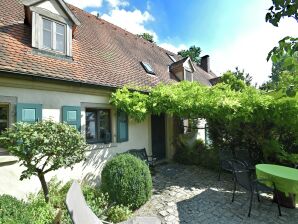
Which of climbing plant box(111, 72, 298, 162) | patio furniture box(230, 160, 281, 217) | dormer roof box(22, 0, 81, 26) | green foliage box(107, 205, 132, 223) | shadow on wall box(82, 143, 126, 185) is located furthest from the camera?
climbing plant box(111, 72, 298, 162)

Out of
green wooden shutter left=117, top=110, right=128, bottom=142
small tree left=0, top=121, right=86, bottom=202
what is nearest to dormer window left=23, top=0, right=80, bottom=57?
green wooden shutter left=117, top=110, right=128, bottom=142

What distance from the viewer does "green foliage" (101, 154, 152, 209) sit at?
5531 millimetres

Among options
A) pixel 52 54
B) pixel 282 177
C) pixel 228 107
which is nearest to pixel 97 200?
pixel 282 177

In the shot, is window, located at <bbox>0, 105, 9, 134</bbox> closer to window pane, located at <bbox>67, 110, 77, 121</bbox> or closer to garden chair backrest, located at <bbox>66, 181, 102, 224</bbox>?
window pane, located at <bbox>67, 110, 77, 121</bbox>

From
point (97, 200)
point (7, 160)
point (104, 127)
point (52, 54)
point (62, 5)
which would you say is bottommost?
point (97, 200)

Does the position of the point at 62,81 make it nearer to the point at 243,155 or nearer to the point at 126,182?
the point at 126,182

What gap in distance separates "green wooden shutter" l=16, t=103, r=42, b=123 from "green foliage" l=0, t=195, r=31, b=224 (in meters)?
2.17

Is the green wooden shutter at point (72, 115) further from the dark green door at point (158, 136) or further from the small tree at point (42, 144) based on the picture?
the dark green door at point (158, 136)

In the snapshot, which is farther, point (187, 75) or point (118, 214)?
point (187, 75)

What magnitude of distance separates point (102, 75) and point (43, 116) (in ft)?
8.53

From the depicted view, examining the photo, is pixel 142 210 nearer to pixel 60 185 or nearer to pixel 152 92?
pixel 60 185

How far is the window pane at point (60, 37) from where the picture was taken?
7293 millimetres

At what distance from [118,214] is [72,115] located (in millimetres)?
3122

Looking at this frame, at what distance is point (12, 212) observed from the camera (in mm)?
3748
